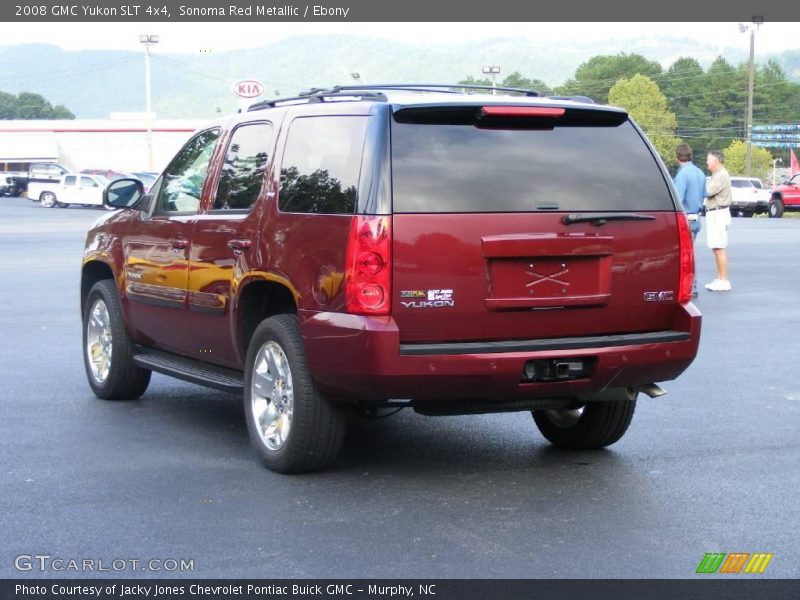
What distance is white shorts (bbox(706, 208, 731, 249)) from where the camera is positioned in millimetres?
16406

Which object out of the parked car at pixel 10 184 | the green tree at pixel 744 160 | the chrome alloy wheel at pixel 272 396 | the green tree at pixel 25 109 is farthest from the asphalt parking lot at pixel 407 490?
the green tree at pixel 25 109

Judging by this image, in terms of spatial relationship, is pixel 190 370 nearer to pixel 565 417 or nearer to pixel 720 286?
pixel 565 417

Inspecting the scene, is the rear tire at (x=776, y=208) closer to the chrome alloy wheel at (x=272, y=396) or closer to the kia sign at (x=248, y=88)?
the kia sign at (x=248, y=88)

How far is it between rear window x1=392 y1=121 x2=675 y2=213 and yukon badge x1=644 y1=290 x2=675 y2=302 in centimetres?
43

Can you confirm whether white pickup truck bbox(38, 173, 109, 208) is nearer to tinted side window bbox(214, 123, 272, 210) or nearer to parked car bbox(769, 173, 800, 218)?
parked car bbox(769, 173, 800, 218)

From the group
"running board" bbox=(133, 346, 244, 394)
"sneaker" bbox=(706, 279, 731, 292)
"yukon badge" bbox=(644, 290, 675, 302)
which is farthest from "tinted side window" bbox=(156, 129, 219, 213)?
"sneaker" bbox=(706, 279, 731, 292)

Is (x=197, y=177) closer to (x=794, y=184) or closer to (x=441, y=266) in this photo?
(x=441, y=266)

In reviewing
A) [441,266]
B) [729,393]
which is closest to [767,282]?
[729,393]

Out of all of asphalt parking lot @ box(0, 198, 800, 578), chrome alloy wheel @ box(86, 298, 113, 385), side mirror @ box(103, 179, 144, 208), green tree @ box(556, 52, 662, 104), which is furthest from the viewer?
green tree @ box(556, 52, 662, 104)

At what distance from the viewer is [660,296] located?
21.0ft

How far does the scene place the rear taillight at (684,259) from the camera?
21.2 feet

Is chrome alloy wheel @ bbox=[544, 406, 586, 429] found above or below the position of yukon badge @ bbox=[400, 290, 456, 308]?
below

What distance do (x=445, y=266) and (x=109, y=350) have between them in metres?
3.57

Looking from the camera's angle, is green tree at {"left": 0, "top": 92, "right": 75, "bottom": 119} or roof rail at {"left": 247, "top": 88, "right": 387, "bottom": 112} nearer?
roof rail at {"left": 247, "top": 88, "right": 387, "bottom": 112}
